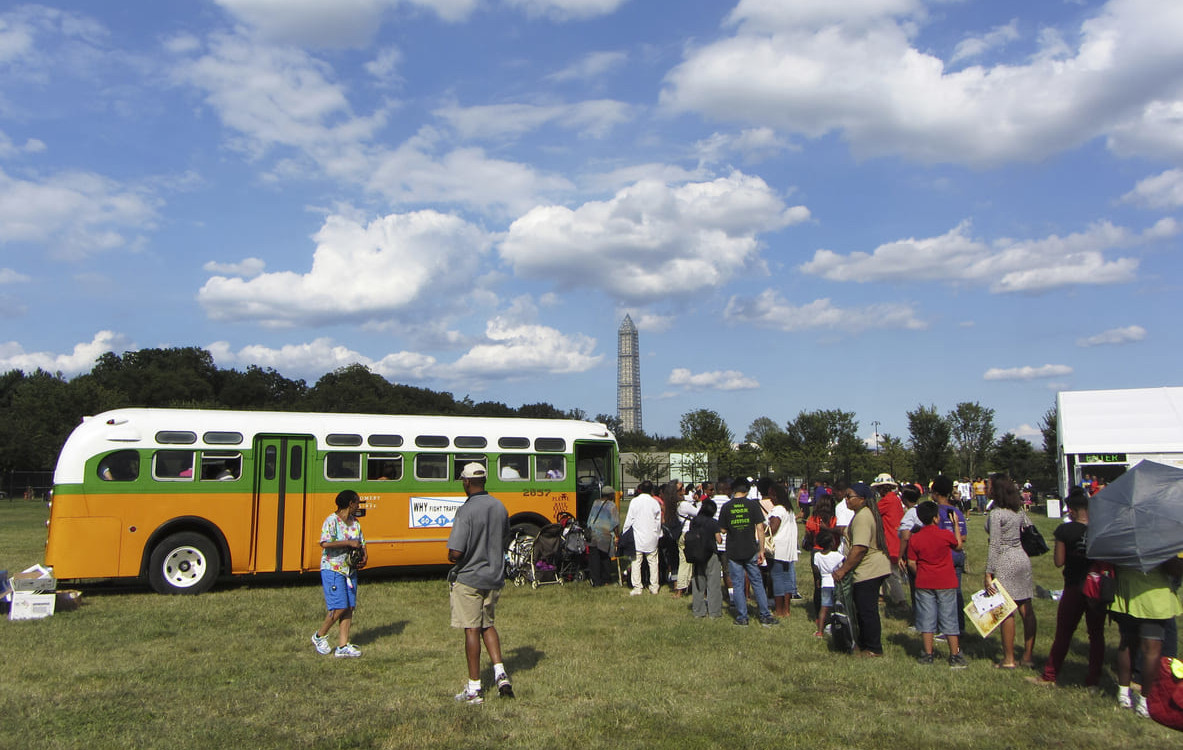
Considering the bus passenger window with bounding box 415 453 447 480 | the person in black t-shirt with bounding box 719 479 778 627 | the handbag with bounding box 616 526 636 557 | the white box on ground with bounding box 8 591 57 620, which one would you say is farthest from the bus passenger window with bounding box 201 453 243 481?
the person in black t-shirt with bounding box 719 479 778 627

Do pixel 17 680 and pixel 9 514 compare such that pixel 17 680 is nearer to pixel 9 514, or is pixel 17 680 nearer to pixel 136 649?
pixel 136 649

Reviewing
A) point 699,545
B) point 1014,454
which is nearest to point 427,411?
point 1014,454

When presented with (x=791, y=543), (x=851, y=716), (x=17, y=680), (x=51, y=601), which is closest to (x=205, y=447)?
(x=51, y=601)

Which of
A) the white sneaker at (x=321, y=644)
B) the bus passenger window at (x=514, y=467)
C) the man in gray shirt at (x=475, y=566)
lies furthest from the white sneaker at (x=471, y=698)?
the bus passenger window at (x=514, y=467)

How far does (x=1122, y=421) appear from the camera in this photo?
89.1 ft

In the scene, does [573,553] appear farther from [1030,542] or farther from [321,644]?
[1030,542]

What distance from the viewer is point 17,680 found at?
7602mm

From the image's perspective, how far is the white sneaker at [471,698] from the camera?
22.4 feet

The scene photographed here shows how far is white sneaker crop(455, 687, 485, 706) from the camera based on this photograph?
684cm

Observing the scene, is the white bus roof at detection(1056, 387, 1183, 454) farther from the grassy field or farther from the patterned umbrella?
the patterned umbrella

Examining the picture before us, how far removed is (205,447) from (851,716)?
34.1 ft

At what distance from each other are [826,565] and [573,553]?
5482mm

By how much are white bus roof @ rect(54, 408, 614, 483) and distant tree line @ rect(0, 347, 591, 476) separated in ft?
176

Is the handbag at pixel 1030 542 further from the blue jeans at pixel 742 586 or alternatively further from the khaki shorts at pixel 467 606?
the khaki shorts at pixel 467 606
